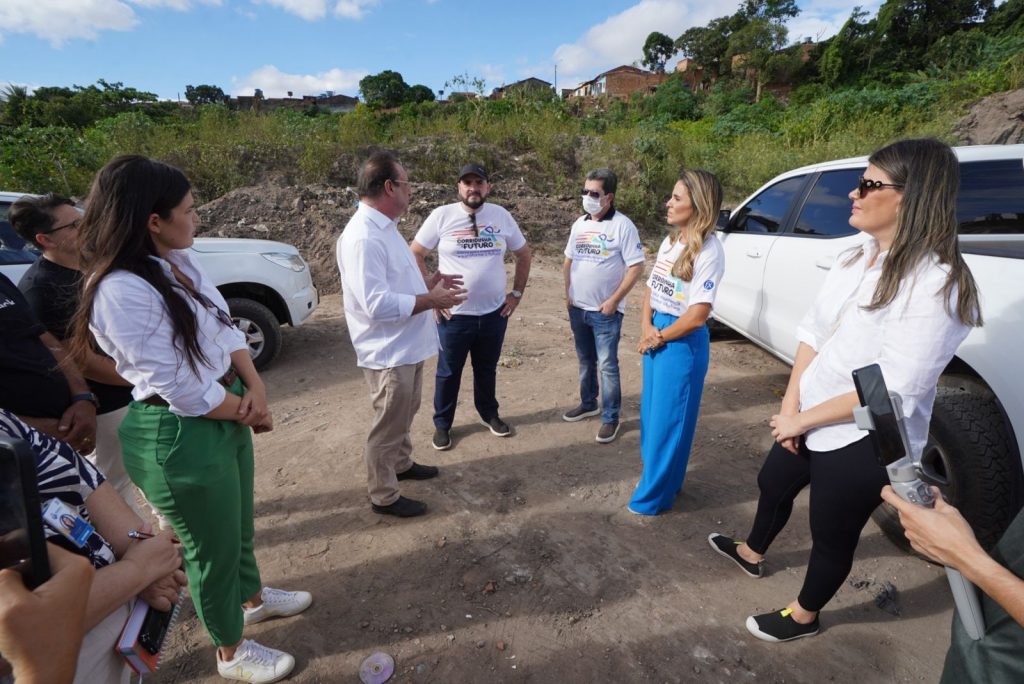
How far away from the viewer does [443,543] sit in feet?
9.01

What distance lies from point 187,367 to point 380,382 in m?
1.14

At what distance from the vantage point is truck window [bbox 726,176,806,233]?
4.34 meters

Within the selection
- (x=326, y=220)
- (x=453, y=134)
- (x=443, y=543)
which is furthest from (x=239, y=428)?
(x=453, y=134)

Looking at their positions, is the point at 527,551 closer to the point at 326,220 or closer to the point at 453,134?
the point at 326,220

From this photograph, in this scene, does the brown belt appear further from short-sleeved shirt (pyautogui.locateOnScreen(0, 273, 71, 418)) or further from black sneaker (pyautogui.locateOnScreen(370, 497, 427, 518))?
black sneaker (pyautogui.locateOnScreen(370, 497, 427, 518))

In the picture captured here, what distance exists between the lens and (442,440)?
365cm

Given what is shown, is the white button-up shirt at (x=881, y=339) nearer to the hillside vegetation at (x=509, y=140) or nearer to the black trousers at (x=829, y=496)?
the black trousers at (x=829, y=496)

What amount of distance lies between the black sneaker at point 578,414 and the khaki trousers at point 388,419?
4.92 feet

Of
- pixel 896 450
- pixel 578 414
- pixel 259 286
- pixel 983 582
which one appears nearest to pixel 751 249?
pixel 578 414

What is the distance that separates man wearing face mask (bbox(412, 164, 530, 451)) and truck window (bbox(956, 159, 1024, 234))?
266 centimetres

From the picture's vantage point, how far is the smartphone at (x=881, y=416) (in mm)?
1109

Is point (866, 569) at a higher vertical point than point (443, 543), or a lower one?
lower

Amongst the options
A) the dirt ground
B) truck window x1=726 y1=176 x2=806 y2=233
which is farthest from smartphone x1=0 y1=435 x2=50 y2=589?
truck window x1=726 y1=176 x2=806 y2=233

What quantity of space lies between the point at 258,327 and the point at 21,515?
447 centimetres
